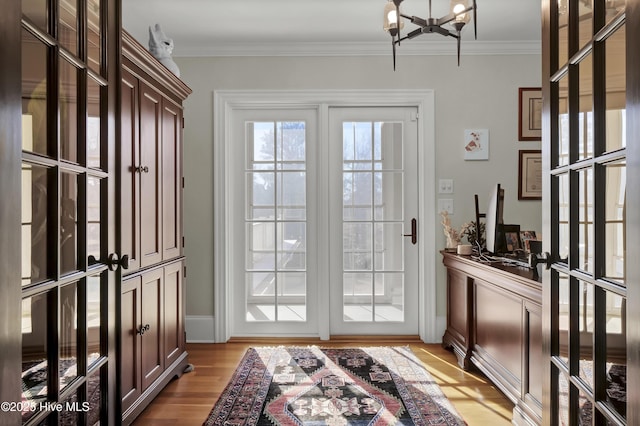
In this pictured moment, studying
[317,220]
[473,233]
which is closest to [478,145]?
[473,233]

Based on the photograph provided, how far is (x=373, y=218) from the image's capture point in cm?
355

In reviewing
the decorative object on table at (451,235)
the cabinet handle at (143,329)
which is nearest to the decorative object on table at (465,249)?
the decorative object on table at (451,235)

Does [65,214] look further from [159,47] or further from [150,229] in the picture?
[159,47]

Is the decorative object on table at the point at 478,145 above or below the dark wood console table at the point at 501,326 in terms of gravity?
above

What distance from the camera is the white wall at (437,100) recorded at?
11.3ft

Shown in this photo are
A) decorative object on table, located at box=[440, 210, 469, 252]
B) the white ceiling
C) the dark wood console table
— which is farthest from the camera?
decorative object on table, located at box=[440, 210, 469, 252]

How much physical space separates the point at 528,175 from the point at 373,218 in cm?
131

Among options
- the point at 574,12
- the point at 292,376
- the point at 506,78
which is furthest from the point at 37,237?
the point at 506,78

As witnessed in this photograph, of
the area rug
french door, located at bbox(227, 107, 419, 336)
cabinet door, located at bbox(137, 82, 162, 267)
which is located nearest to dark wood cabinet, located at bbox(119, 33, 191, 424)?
cabinet door, located at bbox(137, 82, 162, 267)

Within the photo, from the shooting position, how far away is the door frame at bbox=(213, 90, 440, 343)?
3451 mm

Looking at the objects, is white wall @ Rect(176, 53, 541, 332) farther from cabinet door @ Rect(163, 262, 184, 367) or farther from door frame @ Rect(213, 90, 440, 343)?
cabinet door @ Rect(163, 262, 184, 367)

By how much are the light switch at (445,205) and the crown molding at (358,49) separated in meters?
1.19

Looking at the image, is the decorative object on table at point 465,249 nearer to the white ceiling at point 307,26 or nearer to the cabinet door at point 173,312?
the white ceiling at point 307,26

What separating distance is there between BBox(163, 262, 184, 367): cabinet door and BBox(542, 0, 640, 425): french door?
2.02m
